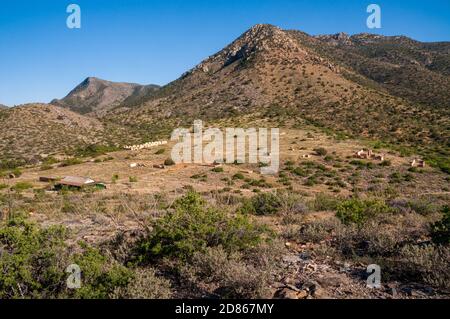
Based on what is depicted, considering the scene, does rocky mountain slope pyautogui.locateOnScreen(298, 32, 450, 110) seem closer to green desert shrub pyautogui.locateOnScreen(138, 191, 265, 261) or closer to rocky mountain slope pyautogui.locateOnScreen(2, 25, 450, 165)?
rocky mountain slope pyautogui.locateOnScreen(2, 25, 450, 165)

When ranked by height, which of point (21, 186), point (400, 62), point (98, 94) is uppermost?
point (98, 94)

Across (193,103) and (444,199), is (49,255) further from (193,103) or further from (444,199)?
(193,103)

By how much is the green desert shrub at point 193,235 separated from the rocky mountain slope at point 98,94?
456 feet

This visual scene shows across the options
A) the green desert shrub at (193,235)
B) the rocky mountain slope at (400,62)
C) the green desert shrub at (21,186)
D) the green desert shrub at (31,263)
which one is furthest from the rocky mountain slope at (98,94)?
the green desert shrub at (31,263)

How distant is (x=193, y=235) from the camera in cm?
703

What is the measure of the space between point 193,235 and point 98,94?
16652cm

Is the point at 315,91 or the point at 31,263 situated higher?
the point at 315,91

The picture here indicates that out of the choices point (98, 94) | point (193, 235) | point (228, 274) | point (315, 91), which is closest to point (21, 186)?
point (193, 235)

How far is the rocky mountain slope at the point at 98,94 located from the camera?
147375 millimetres

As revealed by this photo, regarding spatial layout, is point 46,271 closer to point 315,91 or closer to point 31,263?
point 31,263

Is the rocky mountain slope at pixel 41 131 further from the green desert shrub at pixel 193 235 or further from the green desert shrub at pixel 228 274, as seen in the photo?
the green desert shrub at pixel 228 274

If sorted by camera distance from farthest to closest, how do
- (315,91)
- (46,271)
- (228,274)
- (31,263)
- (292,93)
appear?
(292,93)
(315,91)
(31,263)
(228,274)
(46,271)

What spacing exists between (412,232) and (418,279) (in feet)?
9.62
